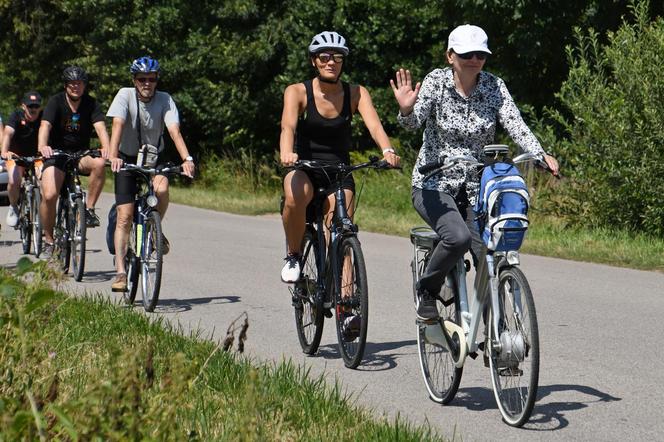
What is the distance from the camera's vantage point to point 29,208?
14.0 m

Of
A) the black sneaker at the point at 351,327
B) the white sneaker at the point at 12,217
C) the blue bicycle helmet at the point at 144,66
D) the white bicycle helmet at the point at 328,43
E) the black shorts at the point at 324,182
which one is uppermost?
the white bicycle helmet at the point at 328,43

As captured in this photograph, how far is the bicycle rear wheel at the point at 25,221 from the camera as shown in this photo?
13.9 meters

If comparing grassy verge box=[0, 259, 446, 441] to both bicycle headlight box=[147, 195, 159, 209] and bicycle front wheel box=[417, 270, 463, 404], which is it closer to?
bicycle front wheel box=[417, 270, 463, 404]

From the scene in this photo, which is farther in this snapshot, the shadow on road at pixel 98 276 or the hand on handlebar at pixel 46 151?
the shadow on road at pixel 98 276

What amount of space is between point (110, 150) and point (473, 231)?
4.22m

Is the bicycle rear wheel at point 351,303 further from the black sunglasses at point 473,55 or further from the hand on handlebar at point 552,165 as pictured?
the hand on handlebar at point 552,165

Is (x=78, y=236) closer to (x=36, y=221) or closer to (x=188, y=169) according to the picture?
(x=36, y=221)

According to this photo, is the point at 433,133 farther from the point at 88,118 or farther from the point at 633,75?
the point at 633,75

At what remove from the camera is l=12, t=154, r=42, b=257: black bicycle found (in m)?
13.4

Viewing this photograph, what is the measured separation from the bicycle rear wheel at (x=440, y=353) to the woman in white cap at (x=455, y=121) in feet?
0.27

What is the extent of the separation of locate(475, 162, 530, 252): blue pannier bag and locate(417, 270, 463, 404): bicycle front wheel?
24.8 inches

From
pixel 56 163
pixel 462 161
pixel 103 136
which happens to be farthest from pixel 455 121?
pixel 56 163

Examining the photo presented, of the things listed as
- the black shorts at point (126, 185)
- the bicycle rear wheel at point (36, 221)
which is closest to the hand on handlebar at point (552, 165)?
the black shorts at point (126, 185)

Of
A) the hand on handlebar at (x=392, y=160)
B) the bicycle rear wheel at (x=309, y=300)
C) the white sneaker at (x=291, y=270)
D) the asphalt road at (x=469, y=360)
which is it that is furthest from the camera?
the white sneaker at (x=291, y=270)
